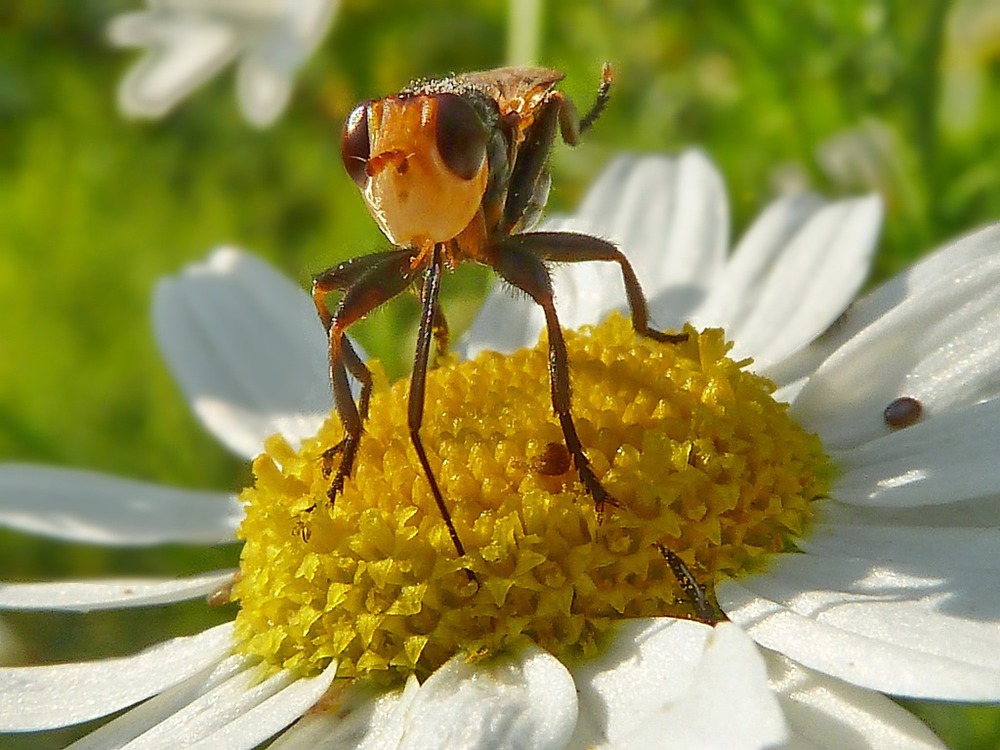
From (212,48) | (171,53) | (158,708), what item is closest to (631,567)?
(158,708)

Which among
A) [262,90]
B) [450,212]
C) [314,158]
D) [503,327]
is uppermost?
[314,158]

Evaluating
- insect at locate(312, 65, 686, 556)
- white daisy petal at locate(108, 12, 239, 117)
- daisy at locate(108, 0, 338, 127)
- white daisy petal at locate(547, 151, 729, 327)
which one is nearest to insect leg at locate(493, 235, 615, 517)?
insect at locate(312, 65, 686, 556)

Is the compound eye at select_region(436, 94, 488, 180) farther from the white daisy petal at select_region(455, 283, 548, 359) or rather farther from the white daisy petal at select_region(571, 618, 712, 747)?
the white daisy petal at select_region(455, 283, 548, 359)

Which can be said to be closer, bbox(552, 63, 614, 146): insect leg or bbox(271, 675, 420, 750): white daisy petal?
bbox(271, 675, 420, 750): white daisy petal

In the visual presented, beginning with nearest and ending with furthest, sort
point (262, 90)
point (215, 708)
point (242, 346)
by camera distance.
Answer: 1. point (215, 708)
2. point (242, 346)
3. point (262, 90)

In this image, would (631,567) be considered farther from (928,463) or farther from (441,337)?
(441,337)

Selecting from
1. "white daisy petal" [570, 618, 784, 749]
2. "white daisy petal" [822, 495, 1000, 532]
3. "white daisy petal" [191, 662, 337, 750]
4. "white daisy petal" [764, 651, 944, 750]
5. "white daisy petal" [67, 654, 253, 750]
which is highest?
"white daisy petal" [67, 654, 253, 750]

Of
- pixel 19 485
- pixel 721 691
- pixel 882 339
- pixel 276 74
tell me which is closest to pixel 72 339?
pixel 276 74
